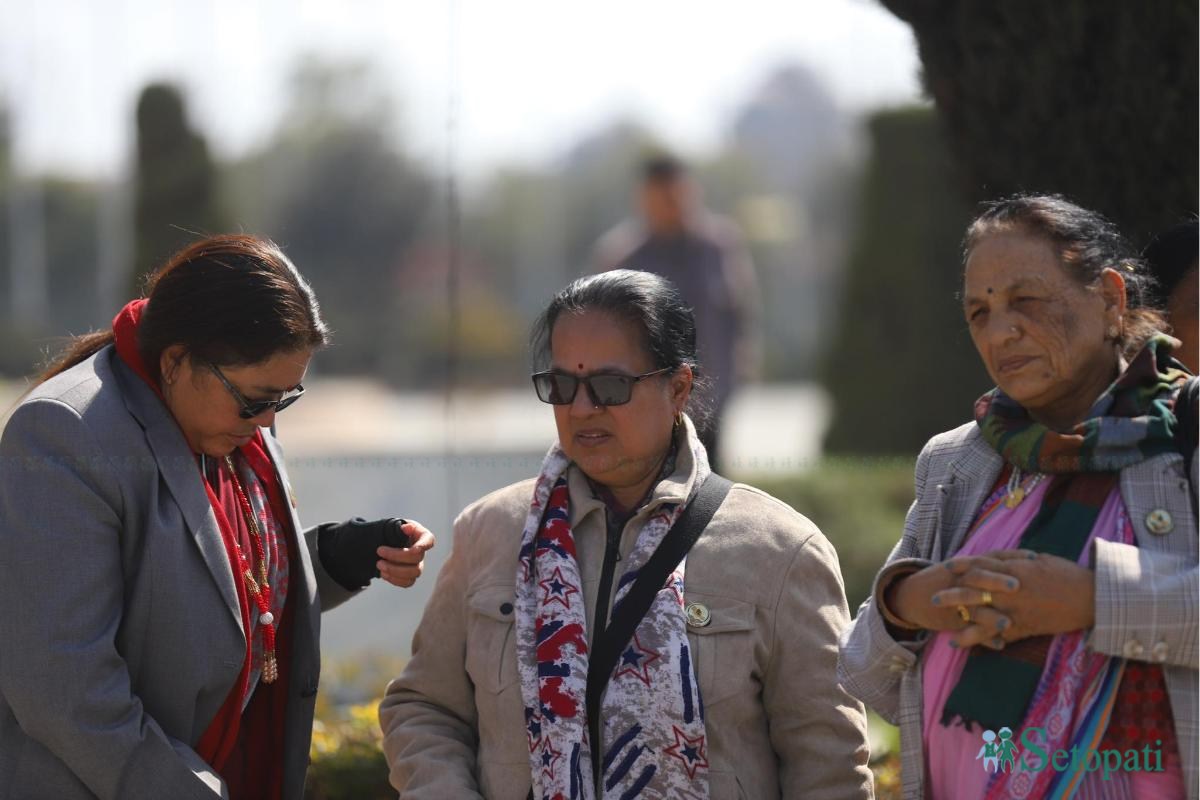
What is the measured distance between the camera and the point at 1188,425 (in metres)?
2.56

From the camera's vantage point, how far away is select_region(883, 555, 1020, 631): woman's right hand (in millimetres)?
2492

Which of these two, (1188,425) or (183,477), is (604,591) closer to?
(183,477)

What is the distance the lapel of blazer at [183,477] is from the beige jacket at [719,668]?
48cm

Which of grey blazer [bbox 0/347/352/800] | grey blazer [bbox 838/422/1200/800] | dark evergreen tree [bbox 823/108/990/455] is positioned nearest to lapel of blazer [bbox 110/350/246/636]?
grey blazer [bbox 0/347/352/800]

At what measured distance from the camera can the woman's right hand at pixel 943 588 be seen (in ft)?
8.18

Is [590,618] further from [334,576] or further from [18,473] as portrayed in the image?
[18,473]

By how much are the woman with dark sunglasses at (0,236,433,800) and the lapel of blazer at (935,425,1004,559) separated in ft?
4.01

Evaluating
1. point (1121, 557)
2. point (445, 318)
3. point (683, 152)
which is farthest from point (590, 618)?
point (683, 152)

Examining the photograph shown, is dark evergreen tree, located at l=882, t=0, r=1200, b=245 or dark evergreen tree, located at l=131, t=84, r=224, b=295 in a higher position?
dark evergreen tree, located at l=882, t=0, r=1200, b=245

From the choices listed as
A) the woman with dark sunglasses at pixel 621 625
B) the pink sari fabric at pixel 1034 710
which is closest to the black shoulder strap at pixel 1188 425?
the pink sari fabric at pixel 1034 710

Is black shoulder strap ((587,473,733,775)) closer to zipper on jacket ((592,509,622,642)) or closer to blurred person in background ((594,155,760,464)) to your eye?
zipper on jacket ((592,509,622,642))

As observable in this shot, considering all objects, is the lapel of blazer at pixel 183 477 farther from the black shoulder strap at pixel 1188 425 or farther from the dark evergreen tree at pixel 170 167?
the dark evergreen tree at pixel 170 167

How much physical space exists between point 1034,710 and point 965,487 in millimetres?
486

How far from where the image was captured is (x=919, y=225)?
1247 cm
